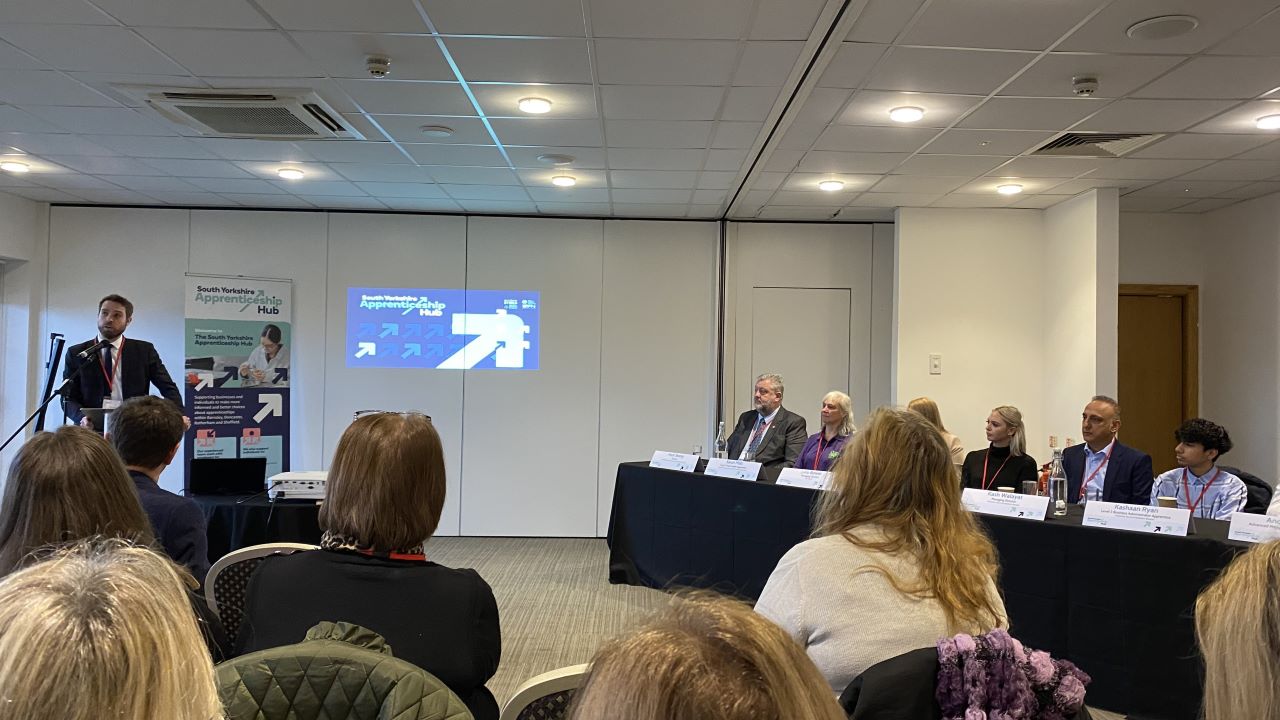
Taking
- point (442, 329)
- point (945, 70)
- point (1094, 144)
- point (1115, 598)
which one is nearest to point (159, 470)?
point (1115, 598)

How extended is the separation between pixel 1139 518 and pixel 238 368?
6.80 meters

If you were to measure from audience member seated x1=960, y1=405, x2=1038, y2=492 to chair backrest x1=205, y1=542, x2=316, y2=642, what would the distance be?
3.87 meters

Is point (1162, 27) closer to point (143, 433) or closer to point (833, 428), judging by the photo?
point (833, 428)

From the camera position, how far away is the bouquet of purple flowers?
1067 mm

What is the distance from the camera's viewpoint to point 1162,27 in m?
3.30

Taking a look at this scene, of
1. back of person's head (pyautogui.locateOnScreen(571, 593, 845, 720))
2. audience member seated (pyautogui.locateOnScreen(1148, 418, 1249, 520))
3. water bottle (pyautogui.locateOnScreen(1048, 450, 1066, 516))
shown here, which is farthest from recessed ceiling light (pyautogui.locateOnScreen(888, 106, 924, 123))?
back of person's head (pyautogui.locateOnScreen(571, 593, 845, 720))

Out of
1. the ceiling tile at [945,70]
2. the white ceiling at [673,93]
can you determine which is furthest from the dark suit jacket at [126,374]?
the ceiling tile at [945,70]

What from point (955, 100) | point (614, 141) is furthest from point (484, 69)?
point (955, 100)

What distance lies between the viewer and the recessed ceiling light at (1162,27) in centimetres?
323

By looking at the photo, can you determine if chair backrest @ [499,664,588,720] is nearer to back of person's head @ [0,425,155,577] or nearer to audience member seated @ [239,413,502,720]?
audience member seated @ [239,413,502,720]

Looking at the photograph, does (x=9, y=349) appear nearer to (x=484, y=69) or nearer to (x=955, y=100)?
(x=484, y=69)

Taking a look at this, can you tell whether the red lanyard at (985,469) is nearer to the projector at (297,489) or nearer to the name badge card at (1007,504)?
the name badge card at (1007,504)

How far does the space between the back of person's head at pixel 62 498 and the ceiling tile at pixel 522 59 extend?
2.41m

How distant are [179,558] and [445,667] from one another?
1.29 m
